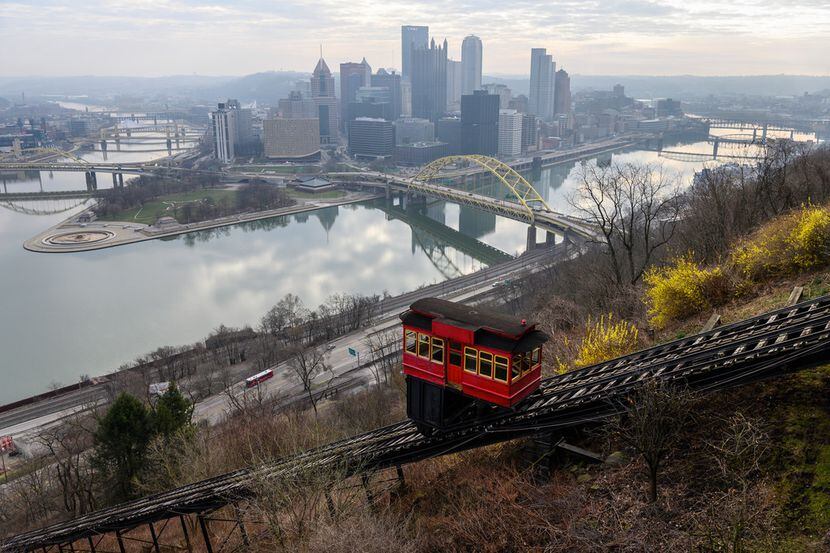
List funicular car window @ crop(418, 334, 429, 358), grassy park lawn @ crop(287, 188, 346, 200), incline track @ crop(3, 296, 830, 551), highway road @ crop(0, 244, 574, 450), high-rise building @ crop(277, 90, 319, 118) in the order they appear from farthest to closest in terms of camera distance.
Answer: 1. high-rise building @ crop(277, 90, 319, 118)
2. grassy park lawn @ crop(287, 188, 346, 200)
3. highway road @ crop(0, 244, 574, 450)
4. funicular car window @ crop(418, 334, 429, 358)
5. incline track @ crop(3, 296, 830, 551)

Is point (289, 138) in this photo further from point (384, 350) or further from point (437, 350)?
point (437, 350)

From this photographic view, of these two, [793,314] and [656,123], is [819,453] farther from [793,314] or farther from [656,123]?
[656,123]

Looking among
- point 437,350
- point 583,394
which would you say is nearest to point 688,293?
point 583,394

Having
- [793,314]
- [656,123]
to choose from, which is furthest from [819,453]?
[656,123]

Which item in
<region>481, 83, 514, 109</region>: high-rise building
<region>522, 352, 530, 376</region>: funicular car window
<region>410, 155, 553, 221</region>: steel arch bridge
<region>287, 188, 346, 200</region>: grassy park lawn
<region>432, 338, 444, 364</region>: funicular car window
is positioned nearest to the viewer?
<region>522, 352, 530, 376</region>: funicular car window

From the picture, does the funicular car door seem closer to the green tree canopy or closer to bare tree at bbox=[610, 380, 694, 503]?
bare tree at bbox=[610, 380, 694, 503]

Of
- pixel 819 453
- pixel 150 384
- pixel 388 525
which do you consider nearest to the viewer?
pixel 819 453

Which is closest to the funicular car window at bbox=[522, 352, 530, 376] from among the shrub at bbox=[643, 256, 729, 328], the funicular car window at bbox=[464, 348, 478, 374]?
the funicular car window at bbox=[464, 348, 478, 374]
